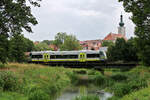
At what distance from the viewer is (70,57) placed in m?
47.7

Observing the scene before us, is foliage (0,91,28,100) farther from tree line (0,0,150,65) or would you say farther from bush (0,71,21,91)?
tree line (0,0,150,65)

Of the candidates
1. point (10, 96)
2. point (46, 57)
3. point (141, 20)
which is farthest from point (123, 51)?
point (10, 96)

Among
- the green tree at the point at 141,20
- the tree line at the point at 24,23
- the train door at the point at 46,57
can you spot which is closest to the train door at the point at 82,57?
the train door at the point at 46,57

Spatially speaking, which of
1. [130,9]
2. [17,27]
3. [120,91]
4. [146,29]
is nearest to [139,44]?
[146,29]

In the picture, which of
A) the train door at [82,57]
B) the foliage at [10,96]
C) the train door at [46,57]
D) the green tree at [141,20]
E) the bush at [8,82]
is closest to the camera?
the foliage at [10,96]

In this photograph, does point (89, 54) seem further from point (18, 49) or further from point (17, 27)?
point (17, 27)

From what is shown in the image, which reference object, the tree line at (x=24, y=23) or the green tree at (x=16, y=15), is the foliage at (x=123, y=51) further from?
the green tree at (x=16, y=15)

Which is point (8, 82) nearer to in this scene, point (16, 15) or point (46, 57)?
point (16, 15)

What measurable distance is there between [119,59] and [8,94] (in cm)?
4715

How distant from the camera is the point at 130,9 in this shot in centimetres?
2539

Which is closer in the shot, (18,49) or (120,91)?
(120,91)

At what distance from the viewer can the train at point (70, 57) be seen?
46.1m

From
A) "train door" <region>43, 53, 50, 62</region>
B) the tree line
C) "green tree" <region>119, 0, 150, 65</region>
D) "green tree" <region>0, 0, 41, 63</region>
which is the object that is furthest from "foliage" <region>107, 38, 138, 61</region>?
"green tree" <region>0, 0, 41, 63</region>

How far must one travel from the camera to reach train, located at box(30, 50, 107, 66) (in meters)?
46.1
